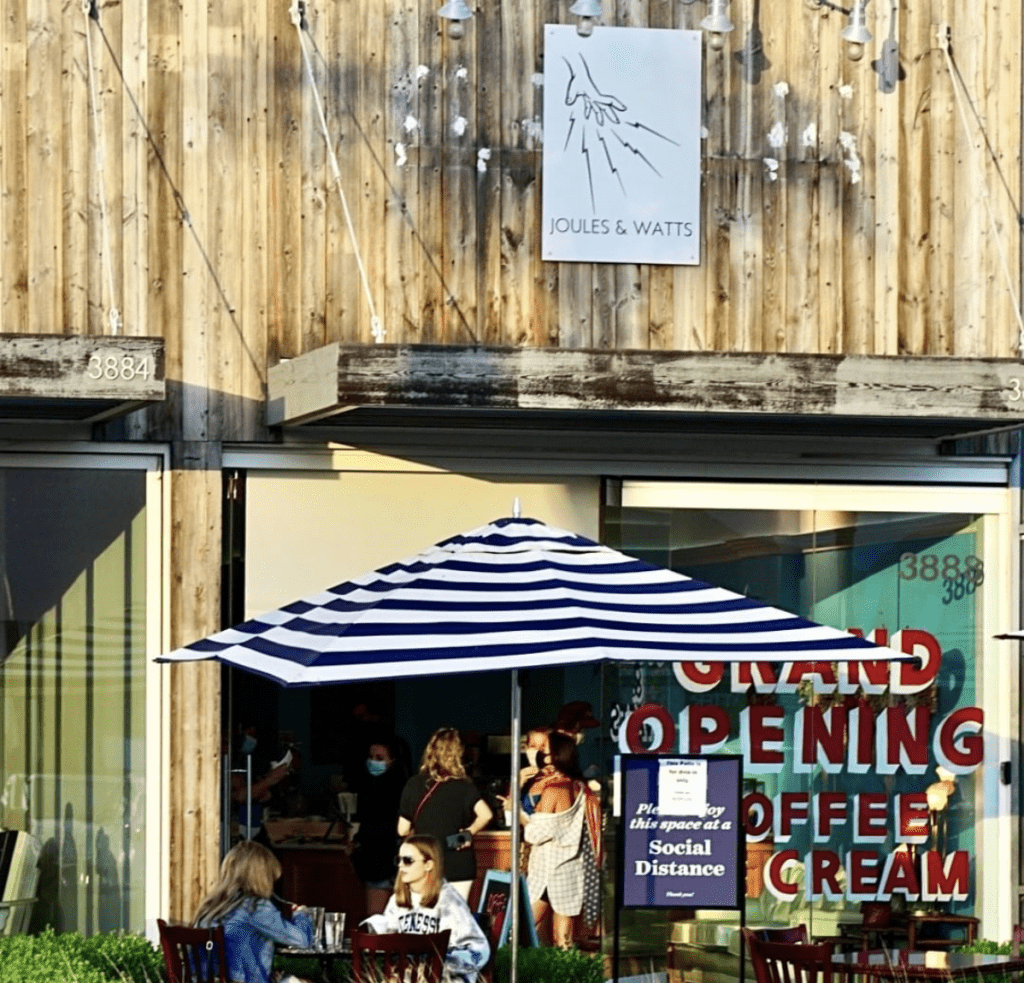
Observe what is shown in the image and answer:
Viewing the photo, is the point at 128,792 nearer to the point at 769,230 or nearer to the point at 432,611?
the point at 432,611

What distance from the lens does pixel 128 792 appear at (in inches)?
465

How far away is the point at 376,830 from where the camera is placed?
11938 mm

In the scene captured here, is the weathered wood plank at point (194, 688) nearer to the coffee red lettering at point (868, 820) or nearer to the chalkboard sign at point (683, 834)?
the chalkboard sign at point (683, 834)

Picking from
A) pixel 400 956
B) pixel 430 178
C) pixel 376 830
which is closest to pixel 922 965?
pixel 400 956

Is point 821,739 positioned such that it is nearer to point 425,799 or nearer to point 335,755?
point 425,799

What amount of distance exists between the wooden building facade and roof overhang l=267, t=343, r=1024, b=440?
22 mm

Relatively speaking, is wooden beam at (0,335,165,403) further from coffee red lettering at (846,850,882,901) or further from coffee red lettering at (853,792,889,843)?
coffee red lettering at (846,850,882,901)

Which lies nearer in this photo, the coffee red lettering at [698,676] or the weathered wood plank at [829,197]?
the coffee red lettering at [698,676]

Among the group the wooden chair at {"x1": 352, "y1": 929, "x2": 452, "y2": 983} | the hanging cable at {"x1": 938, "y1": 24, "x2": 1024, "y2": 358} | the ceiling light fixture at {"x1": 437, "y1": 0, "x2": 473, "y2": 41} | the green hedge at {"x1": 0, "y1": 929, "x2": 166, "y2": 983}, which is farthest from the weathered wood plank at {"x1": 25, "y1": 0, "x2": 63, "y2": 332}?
the hanging cable at {"x1": 938, "y1": 24, "x2": 1024, "y2": 358}

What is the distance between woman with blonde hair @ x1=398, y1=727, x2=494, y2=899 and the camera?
38.6 ft

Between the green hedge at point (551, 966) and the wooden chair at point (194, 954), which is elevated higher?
the wooden chair at point (194, 954)

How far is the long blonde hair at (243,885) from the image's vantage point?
31.1ft

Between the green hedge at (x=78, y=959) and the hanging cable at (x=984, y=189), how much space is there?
644 centimetres

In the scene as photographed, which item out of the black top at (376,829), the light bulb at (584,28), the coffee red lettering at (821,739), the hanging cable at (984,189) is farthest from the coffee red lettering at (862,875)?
the light bulb at (584,28)
